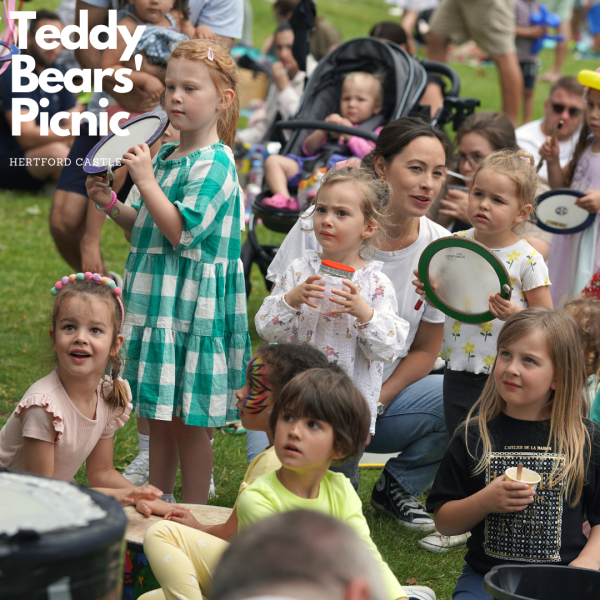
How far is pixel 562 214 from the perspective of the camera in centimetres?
408

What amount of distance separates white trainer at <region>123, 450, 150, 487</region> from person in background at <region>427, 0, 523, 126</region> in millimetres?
5087

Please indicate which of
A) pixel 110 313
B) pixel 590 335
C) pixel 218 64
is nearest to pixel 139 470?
pixel 110 313

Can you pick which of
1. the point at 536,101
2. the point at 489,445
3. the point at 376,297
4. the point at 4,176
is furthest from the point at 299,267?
the point at 536,101

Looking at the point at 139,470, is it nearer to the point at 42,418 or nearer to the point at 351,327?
the point at 42,418

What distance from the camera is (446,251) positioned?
9.38 ft

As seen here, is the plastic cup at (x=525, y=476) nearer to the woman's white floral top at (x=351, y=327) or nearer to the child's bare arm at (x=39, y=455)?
the woman's white floral top at (x=351, y=327)

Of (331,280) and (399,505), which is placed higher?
(331,280)

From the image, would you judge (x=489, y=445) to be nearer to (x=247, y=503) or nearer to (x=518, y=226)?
(x=247, y=503)

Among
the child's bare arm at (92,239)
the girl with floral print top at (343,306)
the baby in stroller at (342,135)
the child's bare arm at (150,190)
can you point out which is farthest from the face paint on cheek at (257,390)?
the baby in stroller at (342,135)

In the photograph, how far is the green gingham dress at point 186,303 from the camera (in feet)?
9.32

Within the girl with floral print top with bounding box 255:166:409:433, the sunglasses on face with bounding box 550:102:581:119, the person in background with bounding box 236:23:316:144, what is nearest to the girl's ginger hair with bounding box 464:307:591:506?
the girl with floral print top with bounding box 255:166:409:433

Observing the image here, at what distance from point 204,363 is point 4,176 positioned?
581 centimetres

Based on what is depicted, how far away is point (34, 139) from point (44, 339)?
11.2 feet

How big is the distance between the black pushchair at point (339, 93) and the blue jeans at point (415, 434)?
1.62 m
